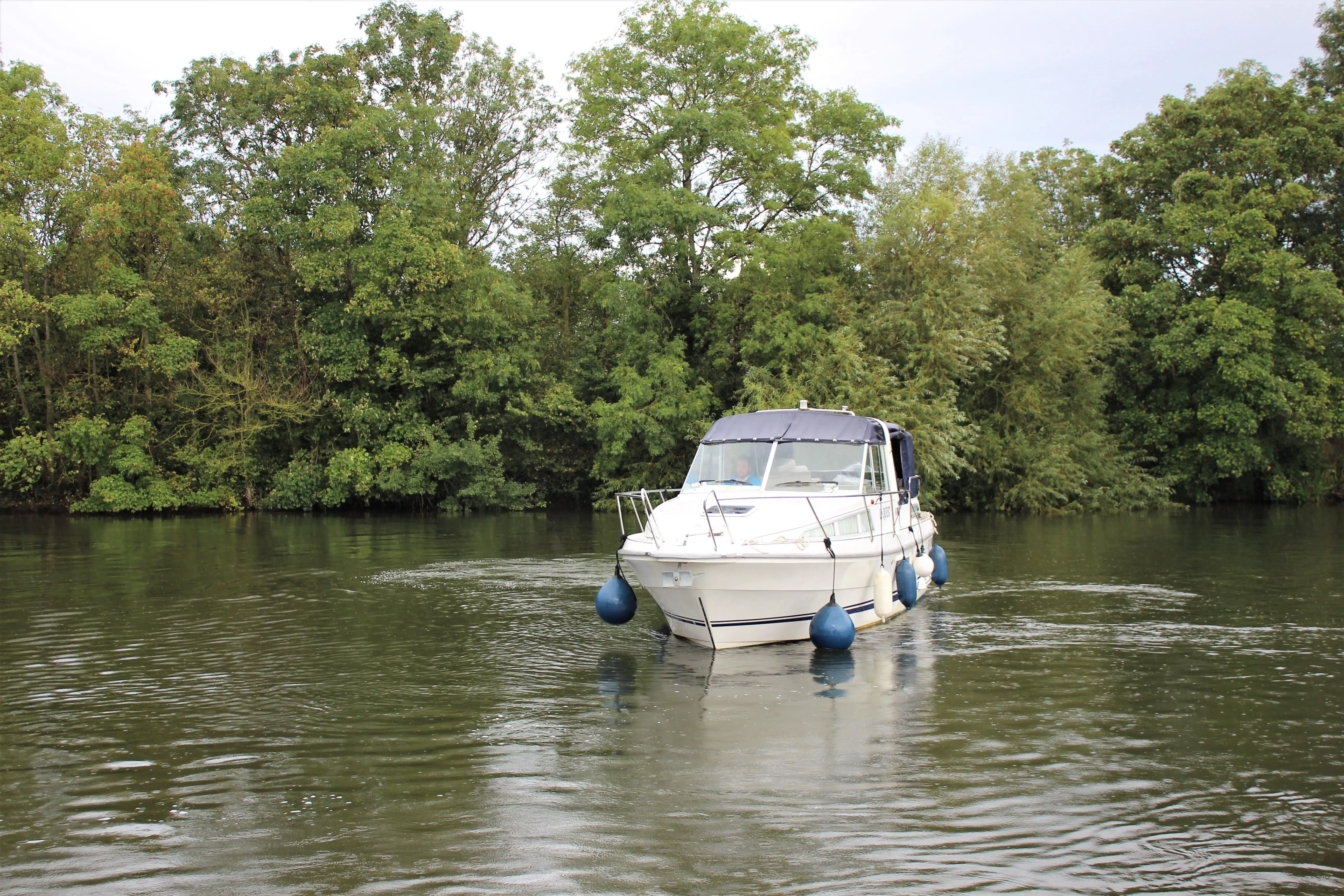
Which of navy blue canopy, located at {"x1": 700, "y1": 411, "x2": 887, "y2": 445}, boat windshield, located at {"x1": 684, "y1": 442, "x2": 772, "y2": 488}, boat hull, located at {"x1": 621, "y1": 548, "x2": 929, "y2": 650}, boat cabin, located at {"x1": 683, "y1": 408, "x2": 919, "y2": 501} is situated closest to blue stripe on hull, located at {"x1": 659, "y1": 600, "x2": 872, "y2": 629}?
boat hull, located at {"x1": 621, "y1": 548, "x2": 929, "y2": 650}

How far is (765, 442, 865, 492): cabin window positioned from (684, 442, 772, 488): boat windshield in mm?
214

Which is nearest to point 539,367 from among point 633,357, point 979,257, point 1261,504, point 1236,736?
point 633,357

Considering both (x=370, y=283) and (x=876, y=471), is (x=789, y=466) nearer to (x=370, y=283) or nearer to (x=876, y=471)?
(x=876, y=471)

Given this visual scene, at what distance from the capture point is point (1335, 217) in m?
41.9

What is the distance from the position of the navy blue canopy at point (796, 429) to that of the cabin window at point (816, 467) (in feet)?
0.33

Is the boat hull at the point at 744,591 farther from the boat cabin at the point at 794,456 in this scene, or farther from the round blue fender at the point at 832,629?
the boat cabin at the point at 794,456

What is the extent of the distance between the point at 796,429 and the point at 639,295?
23529 mm

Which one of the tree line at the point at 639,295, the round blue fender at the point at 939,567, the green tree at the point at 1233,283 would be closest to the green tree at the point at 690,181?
the tree line at the point at 639,295

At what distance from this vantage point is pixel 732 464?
15.9 meters

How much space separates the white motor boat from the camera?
Result: 42.3 ft

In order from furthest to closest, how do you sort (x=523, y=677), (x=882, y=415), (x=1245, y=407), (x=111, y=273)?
(x=1245, y=407), (x=111, y=273), (x=882, y=415), (x=523, y=677)

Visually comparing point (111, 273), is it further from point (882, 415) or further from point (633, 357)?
point (882, 415)

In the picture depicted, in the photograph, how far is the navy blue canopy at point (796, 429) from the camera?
16.0m

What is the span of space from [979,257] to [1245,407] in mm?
12833
